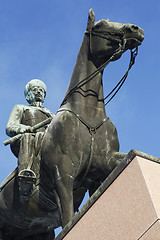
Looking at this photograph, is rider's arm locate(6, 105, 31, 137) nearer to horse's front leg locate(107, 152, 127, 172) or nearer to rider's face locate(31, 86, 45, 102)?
rider's face locate(31, 86, 45, 102)

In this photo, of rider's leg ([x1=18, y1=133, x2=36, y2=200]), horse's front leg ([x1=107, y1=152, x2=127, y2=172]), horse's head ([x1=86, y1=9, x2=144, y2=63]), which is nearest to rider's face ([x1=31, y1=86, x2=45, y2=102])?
rider's leg ([x1=18, y1=133, x2=36, y2=200])

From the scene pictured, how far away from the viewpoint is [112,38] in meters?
8.95

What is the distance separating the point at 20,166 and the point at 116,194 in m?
2.76

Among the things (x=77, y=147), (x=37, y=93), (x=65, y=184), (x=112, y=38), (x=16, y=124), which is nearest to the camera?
(x=65, y=184)

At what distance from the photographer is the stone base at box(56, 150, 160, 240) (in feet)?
19.5

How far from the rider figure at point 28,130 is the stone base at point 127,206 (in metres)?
2.01

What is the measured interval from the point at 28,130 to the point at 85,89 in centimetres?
122

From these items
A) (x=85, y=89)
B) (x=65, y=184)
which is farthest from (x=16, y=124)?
(x=65, y=184)

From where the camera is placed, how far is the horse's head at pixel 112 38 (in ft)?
29.1

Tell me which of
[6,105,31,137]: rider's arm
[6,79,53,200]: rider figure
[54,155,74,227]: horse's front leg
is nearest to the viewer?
[54,155,74,227]: horse's front leg

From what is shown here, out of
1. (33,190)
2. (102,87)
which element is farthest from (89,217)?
(102,87)

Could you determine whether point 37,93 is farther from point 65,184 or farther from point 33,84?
point 65,184

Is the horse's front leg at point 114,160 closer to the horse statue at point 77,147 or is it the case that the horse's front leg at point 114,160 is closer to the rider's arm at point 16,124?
the horse statue at point 77,147

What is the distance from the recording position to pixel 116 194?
21.1 ft
